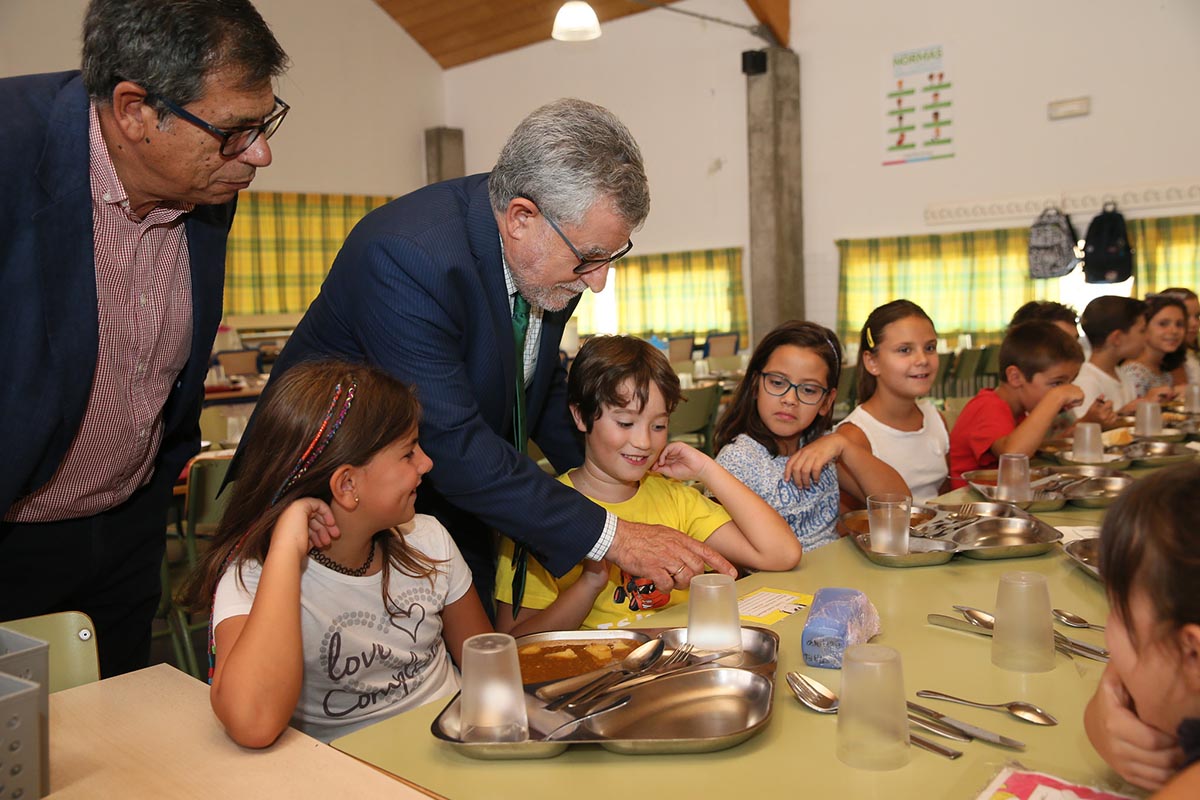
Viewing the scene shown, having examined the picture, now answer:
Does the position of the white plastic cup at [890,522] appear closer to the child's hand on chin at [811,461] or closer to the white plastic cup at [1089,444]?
the child's hand on chin at [811,461]

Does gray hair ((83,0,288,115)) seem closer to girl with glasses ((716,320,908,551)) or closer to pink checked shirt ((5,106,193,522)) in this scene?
pink checked shirt ((5,106,193,522))

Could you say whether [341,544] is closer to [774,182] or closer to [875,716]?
[875,716]

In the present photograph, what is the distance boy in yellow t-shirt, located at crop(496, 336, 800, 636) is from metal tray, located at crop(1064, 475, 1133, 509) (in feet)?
2.90

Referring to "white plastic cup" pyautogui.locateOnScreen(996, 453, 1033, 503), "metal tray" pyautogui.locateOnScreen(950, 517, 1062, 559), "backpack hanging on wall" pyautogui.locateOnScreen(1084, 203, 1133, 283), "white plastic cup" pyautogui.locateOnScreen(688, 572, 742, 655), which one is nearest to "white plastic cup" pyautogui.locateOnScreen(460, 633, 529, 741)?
"white plastic cup" pyautogui.locateOnScreen(688, 572, 742, 655)

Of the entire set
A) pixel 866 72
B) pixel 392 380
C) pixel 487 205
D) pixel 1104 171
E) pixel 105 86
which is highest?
pixel 866 72

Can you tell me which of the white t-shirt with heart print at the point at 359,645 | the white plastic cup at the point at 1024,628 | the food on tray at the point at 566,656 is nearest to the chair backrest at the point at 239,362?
the white t-shirt with heart print at the point at 359,645

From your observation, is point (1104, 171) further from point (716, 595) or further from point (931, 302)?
point (716, 595)

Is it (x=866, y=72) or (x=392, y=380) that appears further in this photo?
(x=866, y=72)

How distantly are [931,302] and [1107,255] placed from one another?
1.61 m

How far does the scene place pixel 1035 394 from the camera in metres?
3.51

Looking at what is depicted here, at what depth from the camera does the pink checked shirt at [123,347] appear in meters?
1.64

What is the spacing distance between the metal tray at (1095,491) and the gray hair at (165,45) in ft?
6.69

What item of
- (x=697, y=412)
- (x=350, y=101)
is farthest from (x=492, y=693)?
A: (x=350, y=101)

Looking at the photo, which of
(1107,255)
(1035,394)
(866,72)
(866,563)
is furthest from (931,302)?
(866,563)
